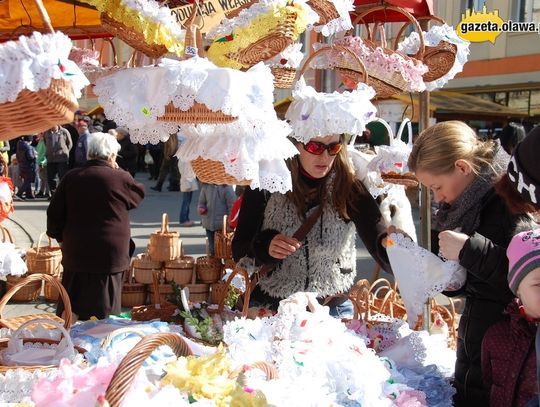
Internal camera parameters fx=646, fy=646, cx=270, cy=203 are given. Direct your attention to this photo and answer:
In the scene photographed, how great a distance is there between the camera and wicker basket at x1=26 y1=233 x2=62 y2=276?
17.6 feet

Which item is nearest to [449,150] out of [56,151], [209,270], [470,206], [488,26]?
[470,206]

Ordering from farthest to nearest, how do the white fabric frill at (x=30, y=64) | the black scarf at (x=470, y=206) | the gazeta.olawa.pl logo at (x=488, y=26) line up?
the gazeta.olawa.pl logo at (x=488, y=26)
the black scarf at (x=470, y=206)
the white fabric frill at (x=30, y=64)

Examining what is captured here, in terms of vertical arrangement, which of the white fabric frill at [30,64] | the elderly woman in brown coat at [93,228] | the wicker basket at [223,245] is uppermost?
the white fabric frill at [30,64]

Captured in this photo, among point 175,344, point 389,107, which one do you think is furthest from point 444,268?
point 389,107

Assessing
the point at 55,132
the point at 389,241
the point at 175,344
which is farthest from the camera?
the point at 55,132

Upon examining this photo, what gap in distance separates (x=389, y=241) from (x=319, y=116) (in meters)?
0.51

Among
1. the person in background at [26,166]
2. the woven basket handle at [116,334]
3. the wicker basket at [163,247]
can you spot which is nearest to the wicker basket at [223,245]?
the wicker basket at [163,247]

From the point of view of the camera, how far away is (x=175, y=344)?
163 centimetres

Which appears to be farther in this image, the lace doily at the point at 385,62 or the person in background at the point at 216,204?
the person in background at the point at 216,204

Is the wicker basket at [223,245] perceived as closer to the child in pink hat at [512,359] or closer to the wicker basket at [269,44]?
the wicker basket at [269,44]

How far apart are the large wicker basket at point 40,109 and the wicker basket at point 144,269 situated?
402 cm

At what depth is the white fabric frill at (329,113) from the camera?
212 cm

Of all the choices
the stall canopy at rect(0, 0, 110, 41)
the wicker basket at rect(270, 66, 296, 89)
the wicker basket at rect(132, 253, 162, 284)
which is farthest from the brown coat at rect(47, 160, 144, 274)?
the wicker basket at rect(270, 66, 296, 89)

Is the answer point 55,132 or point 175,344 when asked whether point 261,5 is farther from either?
point 55,132
